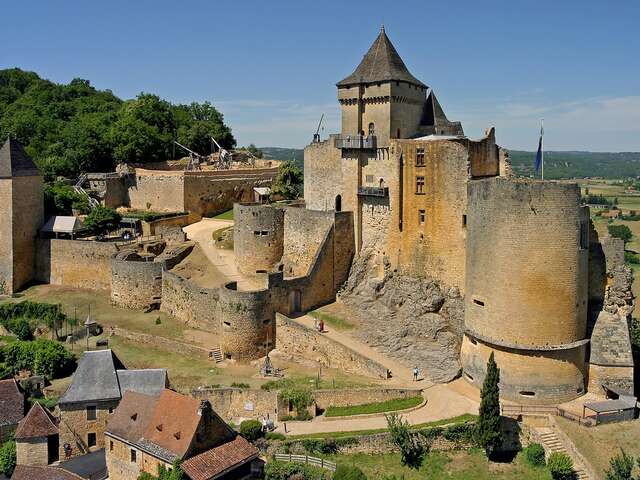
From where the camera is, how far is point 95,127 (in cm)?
6212

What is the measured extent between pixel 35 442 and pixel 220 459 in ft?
29.2

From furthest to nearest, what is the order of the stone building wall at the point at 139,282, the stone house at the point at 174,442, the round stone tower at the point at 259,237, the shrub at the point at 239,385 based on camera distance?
the stone building wall at the point at 139,282 → the round stone tower at the point at 259,237 → the shrub at the point at 239,385 → the stone house at the point at 174,442

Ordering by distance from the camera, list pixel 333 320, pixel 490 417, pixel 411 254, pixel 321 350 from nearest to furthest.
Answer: pixel 490 417 → pixel 321 350 → pixel 411 254 → pixel 333 320

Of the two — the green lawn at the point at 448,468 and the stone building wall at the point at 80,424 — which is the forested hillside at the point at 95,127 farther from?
the green lawn at the point at 448,468

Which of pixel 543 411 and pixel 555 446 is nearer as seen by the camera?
pixel 555 446

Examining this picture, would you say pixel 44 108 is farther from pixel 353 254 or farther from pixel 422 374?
pixel 422 374

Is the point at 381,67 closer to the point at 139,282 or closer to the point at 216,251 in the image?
the point at 216,251

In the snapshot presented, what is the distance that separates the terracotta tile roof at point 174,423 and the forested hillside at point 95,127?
120ft

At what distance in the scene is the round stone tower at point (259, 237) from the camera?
4009 cm

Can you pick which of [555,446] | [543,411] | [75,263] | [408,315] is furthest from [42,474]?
[75,263]

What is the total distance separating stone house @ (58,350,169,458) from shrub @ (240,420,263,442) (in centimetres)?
439

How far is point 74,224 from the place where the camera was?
46969mm

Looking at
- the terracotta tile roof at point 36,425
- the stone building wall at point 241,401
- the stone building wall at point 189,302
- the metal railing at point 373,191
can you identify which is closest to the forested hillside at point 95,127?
the stone building wall at point 189,302

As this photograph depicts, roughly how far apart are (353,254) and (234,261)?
7862 millimetres
